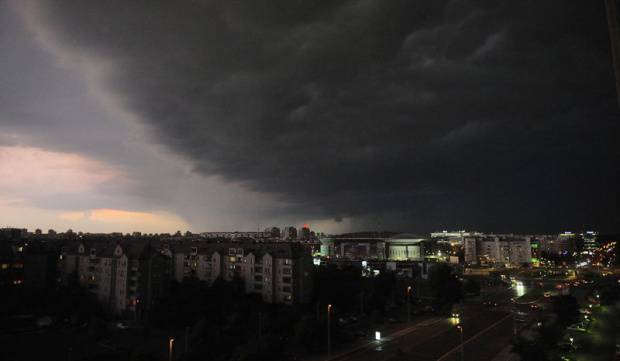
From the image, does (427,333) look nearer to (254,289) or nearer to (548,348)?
(548,348)

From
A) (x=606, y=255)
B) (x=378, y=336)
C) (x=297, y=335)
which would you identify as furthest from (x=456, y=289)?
(x=606, y=255)

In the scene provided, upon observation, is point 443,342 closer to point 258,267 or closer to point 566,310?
point 566,310

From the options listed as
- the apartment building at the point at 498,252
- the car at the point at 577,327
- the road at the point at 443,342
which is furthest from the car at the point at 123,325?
the apartment building at the point at 498,252

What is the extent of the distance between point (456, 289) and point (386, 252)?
10305cm

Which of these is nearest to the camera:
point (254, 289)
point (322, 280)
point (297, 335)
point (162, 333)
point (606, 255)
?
point (297, 335)

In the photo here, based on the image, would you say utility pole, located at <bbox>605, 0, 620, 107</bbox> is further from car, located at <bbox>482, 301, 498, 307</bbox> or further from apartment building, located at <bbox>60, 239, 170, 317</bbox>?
car, located at <bbox>482, 301, 498, 307</bbox>

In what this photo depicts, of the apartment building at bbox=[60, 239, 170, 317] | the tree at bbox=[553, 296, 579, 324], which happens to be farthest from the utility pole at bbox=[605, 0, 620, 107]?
the apartment building at bbox=[60, 239, 170, 317]

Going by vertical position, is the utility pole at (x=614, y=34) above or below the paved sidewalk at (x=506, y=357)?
above

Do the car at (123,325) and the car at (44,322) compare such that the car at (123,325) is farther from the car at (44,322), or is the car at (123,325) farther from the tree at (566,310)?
the tree at (566,310)

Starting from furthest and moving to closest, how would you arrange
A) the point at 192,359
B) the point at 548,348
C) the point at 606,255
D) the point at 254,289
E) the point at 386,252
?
1. the point at 606,255
2. the point at 386,252
3. the point at 254,289
4. the point at 192,359
5. the point at 548,348

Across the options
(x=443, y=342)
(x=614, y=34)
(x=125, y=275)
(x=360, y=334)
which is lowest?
(x=443, y=342)

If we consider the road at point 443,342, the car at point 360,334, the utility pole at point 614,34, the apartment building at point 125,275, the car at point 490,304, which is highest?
the utility pole at point 614,34

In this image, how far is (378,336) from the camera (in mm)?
34594

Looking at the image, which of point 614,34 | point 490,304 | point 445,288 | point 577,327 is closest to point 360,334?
point 577,327
